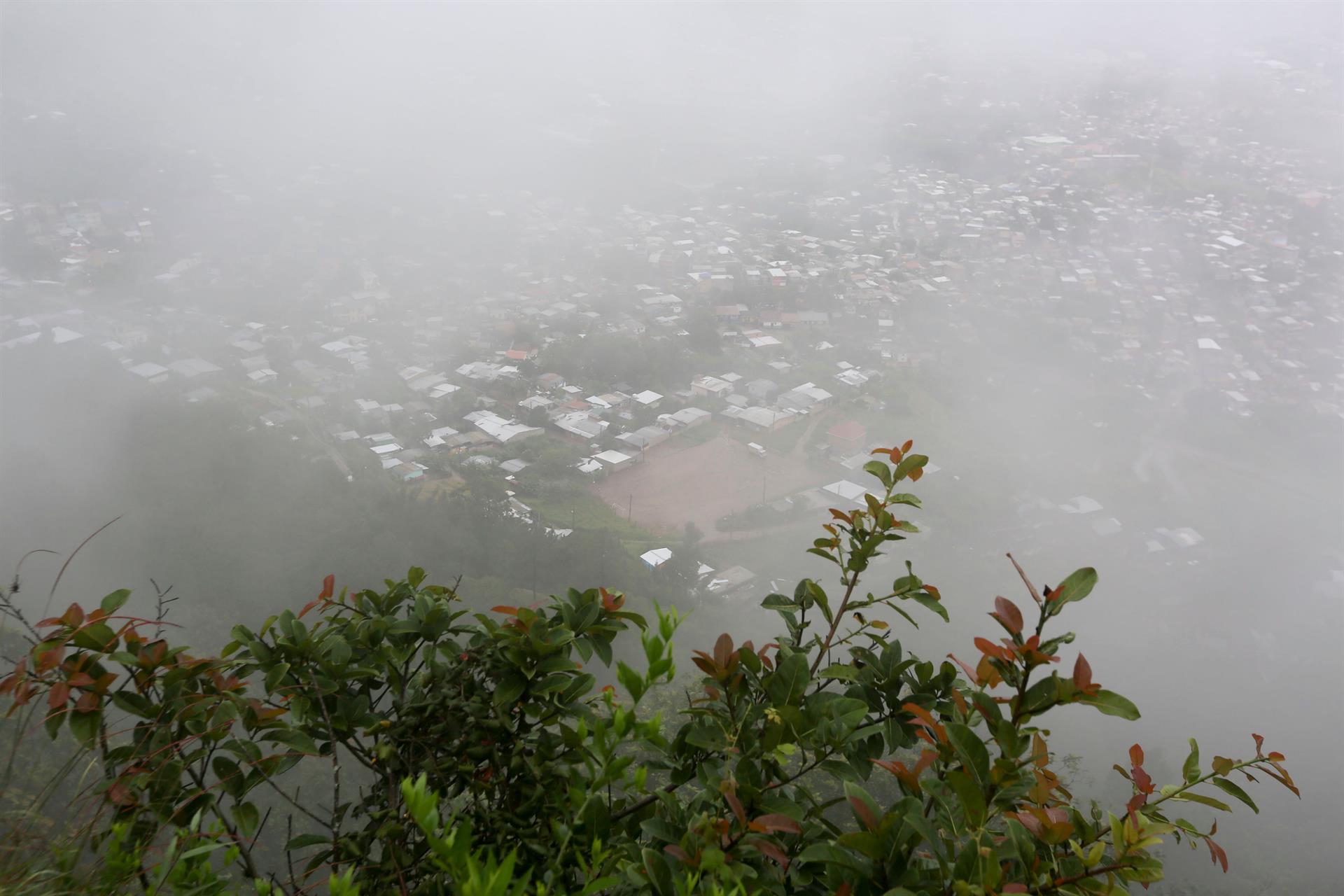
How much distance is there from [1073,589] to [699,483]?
1237 centimetres

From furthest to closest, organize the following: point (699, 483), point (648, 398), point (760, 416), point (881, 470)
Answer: point (648, 398), point (760, 416), point (699, 483), point (881, 470)

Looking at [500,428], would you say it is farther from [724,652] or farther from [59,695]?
[724,652]

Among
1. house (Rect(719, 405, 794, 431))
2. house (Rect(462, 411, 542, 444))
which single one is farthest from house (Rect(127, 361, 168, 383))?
house (Rect(719, 405, 794, 431))

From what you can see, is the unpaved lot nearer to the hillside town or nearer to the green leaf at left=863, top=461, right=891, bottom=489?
the hillside town

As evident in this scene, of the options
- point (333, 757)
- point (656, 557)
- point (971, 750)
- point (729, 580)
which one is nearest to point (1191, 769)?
point (971, 750)

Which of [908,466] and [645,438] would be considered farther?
[645,438]

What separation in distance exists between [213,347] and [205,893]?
18.1m

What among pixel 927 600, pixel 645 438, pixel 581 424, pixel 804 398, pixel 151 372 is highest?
pixel 927 600

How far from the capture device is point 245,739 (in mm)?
1147

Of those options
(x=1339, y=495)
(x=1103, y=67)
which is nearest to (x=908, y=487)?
(x=1339, y=495)

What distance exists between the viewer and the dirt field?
12.4m

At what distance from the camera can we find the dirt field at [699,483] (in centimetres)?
1243

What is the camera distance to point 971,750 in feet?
2.85

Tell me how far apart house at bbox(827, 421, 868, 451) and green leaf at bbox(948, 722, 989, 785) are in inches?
527
